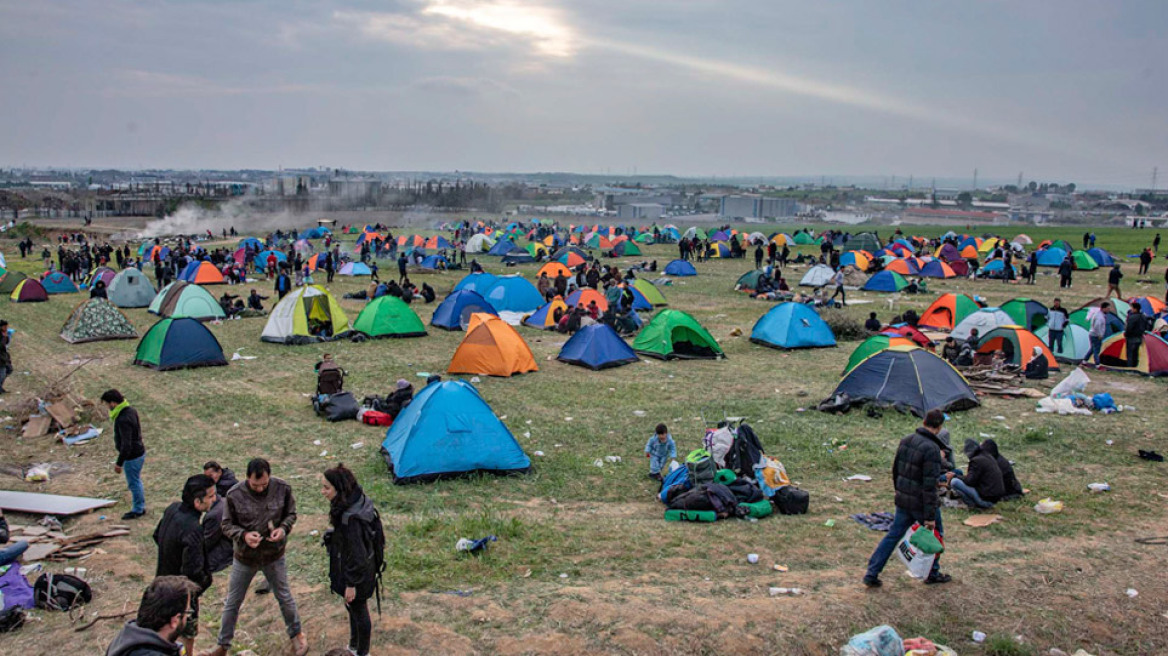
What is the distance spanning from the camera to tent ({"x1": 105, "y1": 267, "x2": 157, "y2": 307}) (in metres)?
26.0

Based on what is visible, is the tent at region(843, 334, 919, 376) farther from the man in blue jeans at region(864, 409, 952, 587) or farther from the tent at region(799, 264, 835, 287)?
the tent at region(799, 264, 835, 287)

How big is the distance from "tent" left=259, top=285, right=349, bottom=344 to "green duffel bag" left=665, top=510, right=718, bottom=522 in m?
13.6

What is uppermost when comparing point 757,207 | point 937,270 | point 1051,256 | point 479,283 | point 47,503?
point 757,207

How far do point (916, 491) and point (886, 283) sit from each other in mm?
25205

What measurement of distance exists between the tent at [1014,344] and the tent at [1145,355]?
118 centimetres

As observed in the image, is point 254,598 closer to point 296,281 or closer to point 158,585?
point 158,585

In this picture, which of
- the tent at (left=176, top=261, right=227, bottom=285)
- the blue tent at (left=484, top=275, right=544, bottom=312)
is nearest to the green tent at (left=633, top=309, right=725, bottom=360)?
the blue tent at (left=484, top=275, right=544, bottom=312)

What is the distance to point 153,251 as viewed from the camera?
131 ft

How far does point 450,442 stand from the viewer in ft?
34.1

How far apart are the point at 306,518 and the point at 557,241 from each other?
39320 mm

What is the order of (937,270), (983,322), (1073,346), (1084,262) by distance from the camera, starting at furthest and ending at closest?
(1084,262)
(937,270)
(983,322)
(1073,346)

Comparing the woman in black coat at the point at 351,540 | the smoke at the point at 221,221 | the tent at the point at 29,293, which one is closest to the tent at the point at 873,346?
the woman in black coat at the point at 351,540

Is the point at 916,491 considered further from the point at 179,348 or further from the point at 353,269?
the point at 353,269

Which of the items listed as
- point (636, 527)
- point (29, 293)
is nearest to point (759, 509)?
point (636, 527)
